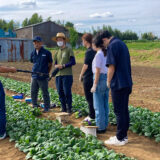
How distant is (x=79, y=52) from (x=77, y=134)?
37823mm

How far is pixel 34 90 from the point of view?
7539 mm

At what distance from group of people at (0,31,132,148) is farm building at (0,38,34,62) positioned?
22630 millimetres

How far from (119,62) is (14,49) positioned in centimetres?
2657

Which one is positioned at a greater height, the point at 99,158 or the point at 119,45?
the point at 119,45

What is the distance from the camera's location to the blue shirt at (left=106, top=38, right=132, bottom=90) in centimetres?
451

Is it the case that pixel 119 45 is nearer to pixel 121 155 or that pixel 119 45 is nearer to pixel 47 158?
pixel 121 155

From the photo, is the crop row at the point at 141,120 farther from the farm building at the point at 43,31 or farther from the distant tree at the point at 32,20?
the distant tree at the point at 32,20

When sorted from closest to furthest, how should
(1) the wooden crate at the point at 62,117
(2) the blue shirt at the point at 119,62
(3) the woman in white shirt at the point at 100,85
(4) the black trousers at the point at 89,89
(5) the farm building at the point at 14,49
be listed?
(2) the blue shirt at the point at 119,62 → (3) the woman in white shirt at the point at 100,85 → (4) the black trousers at the point at 89,89 → (1) the wooden crate at the point at 62,117 → (5) the farm building at the point at 14,49

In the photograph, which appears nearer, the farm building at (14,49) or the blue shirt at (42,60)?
the blue shirt at (42,60)

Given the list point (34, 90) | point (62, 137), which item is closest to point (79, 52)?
point (34, 90)

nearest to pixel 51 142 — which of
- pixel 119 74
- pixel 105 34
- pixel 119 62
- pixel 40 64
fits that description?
pixel 119 74

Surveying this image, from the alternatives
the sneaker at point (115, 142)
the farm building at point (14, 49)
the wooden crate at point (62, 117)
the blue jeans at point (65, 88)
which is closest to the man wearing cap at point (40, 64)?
the blue jeans at point (65, 88)

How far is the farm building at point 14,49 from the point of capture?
28.8m

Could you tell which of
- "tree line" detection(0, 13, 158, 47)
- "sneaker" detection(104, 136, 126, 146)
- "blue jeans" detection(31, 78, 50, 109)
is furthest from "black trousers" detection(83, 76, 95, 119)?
"tree line" detection(0, 13, 158, 47)
